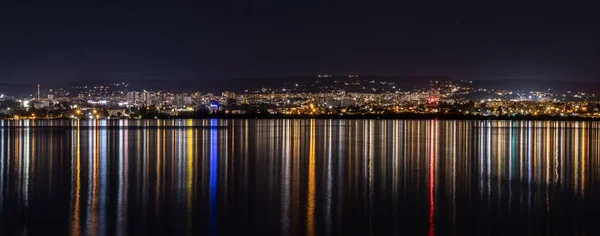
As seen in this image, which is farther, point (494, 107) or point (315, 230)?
point (494, 107)

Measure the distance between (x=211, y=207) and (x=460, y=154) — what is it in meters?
15.4

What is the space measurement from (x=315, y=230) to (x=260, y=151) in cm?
1703

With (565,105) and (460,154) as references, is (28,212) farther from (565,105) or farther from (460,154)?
(565,105)

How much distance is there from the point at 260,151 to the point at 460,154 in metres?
7.15

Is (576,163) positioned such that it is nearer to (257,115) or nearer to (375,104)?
(257,115)

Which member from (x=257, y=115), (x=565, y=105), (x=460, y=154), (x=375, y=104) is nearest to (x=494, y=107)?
(x=565, y=105)

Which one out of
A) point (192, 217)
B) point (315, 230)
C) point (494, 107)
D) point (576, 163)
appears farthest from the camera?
point (494, 107)

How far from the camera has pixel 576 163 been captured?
2323cm

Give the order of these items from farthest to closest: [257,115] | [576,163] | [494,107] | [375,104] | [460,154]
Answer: [375,104] < [494,107] < [257,115] < [460,154] < [576,163]

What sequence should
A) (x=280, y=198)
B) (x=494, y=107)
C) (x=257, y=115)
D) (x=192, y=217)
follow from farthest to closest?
(x=494, y=107)
(x=257, y=115)
(x=280, y=198)
(x=192, y=217)

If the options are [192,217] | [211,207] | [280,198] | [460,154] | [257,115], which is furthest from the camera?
[257,115]

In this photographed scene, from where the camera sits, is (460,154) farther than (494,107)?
No

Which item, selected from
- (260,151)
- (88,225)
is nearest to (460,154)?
(260,151)

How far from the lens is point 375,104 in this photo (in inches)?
5723
